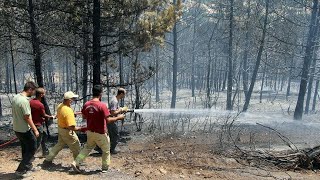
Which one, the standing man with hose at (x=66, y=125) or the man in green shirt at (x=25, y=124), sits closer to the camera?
the man in green shirt at (x=25, y=124)

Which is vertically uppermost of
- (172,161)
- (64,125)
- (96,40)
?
(96,40)

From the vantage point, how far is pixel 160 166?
23.6 ft

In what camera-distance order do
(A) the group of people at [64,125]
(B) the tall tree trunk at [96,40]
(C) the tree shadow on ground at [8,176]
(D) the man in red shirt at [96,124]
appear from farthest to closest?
(B) the tall tree trunk at [96,40]
(D) the man in red shirt at [96,124]
(C) the tree shadow on ground at [8,176]
(A) the group of people at [64,125]

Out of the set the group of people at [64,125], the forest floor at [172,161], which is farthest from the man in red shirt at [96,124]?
the forest floor at [172,161]

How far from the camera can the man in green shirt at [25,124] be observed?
5570 mm

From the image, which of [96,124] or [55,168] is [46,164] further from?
[96,124]

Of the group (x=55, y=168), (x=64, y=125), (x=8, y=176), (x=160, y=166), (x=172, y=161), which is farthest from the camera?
(x=172, y=161)

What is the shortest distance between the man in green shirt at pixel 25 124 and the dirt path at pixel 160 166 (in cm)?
34

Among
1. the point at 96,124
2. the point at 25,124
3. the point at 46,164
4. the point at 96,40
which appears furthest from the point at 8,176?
the point at 96,40

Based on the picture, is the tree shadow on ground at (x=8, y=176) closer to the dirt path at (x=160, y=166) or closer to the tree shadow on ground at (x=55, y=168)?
the dirt path at (x=160, y=166)

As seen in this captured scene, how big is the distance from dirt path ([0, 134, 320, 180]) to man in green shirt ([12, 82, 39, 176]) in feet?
1.12

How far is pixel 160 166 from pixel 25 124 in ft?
10.0

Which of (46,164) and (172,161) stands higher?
(46,164)

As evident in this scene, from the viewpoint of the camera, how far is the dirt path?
21.1ft
